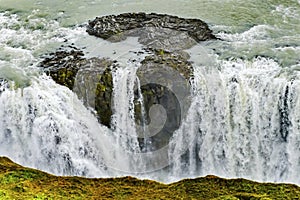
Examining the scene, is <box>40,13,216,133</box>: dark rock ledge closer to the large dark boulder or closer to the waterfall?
the large dark boulder

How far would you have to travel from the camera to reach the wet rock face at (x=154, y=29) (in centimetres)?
1473

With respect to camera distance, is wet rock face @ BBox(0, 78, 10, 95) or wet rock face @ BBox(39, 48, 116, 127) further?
wet rock face @ BBox(0, 78, 10, 95)

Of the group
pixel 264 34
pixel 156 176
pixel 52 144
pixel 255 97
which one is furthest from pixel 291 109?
pixel 52 144

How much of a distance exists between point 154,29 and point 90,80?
120 inches

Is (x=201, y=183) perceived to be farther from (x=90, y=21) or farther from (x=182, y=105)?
(x=90, y=21)

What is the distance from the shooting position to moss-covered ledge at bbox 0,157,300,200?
33.6 ft

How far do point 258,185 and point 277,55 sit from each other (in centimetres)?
467

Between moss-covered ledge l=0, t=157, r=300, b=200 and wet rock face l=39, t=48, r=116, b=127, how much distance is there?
282 cm

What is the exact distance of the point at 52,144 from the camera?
13.3 m

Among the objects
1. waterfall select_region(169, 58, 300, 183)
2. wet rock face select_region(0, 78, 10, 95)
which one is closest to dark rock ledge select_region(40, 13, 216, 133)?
waterfall select_region(169, 58, 300, 183)

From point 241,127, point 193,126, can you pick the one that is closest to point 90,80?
point 193,126

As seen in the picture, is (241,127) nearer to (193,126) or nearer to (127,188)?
(193,126)

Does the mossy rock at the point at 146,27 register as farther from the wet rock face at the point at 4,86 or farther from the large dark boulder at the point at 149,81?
the wet rock face at the point at 4,86

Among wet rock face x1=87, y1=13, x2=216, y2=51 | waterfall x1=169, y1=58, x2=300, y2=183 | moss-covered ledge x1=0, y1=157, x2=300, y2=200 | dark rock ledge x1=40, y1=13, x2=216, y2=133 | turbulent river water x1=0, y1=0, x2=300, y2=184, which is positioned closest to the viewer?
moss-covered ledge x1=0, y1=157, x2=300, y2=200
